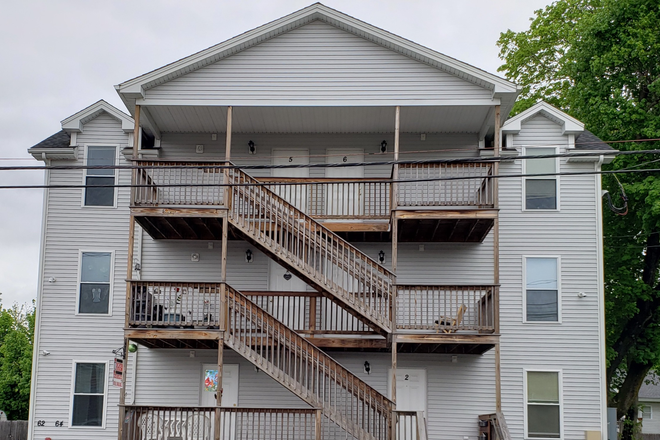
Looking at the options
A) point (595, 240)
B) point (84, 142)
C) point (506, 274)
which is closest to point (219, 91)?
point (84, 142)

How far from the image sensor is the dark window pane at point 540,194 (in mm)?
17969

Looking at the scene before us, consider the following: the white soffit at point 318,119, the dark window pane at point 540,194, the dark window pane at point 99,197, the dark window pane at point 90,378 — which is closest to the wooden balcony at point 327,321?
the dark window pane at point 90,378

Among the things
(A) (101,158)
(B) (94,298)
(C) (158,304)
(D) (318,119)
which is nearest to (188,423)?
(C) (158,304)

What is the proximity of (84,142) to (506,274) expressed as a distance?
10553 mm

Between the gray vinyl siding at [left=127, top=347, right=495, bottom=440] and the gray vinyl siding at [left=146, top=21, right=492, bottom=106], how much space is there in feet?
19.1

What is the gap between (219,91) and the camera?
53.3ft

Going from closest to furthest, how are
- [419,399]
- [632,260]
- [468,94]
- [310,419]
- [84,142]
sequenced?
[310,419]
[468,94]
[419,399]
[84,142]
[632,260]

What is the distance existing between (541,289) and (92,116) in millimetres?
11448

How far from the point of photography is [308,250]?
15164mm

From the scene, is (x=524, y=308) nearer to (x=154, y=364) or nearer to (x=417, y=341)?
(x=417, y=341)

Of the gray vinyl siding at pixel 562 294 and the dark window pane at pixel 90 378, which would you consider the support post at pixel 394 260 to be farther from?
the dark window pane at pixel 90 378

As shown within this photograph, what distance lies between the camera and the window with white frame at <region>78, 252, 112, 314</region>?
17.9 meters

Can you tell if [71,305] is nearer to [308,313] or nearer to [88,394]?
[88,394]

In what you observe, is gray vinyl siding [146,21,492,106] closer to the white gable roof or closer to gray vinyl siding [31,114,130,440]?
the white gable roof
